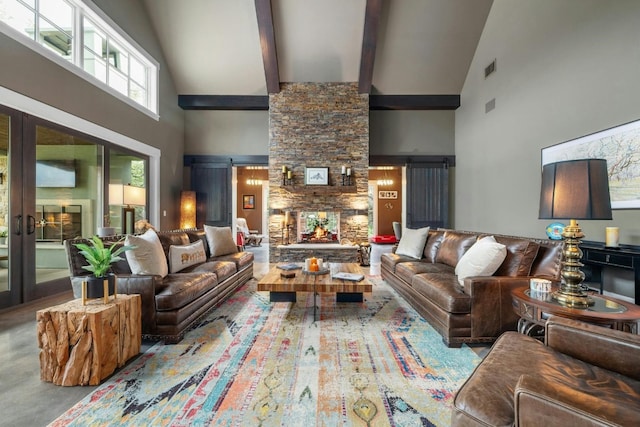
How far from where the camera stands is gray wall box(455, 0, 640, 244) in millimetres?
3114

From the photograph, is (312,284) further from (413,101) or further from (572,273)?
(413,101)

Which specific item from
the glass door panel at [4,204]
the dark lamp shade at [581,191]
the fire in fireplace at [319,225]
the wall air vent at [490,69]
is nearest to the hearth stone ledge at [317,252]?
the fire in fireplace at [319,225]

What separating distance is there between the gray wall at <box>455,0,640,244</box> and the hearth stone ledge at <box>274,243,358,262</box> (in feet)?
9.04

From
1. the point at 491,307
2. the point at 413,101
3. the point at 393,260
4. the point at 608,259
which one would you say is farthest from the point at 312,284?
the point at 413,101

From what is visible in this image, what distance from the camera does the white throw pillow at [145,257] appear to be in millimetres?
2662

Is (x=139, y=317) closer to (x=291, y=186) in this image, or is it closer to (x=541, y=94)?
(x=291, y=186)

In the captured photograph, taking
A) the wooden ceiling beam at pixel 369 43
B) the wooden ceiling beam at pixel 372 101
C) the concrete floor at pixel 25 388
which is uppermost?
the wooden ceiling beam at pixel 369 43

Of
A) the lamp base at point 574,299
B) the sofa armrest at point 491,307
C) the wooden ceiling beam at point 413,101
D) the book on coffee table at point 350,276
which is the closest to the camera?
the lamp base at point 574,299

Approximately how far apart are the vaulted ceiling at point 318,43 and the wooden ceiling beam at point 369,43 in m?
0.02

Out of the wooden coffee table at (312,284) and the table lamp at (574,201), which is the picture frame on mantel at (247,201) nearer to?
the wooden coffee table at (312,284)

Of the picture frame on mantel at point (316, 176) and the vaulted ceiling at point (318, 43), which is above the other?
the vaulted ceiling at point (318, 43)

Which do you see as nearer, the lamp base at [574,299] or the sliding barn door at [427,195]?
the lamp base at [574,299]

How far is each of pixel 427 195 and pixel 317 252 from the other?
303 centimetres

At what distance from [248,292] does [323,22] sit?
5094 millimetres
